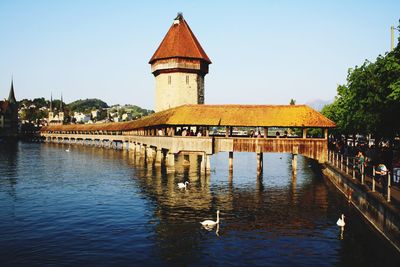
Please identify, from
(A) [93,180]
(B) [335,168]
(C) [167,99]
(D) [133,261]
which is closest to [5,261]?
(D) [133,261]

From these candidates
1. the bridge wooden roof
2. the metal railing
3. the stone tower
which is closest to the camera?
the metal railing

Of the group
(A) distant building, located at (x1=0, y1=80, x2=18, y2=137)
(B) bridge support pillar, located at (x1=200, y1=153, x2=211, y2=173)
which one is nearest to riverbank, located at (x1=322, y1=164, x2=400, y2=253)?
(B) bridge support pillar, located at (x1=200, y1=153, x2=211, y2=173)

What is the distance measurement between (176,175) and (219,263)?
23.9 metres

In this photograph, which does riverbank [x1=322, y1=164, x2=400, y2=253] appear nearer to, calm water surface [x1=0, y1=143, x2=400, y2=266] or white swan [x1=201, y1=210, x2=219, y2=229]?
calm water surface [x1=0, y1=143, x2=400, y2=266]

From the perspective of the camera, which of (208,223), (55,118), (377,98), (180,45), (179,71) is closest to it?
(208,223)

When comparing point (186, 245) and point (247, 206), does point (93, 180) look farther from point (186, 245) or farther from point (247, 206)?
point (186, 245)

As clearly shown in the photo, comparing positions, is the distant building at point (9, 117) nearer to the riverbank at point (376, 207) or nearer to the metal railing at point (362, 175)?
the metal railing at point (362, 175)

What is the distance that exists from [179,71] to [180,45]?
4600 millimetres

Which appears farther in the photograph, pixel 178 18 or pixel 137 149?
pixel 178 18

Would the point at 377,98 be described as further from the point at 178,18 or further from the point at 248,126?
the point at 178,18

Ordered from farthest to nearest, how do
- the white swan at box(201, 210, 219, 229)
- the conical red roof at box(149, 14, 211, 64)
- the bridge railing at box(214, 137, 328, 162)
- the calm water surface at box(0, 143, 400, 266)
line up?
1. the conical red roof at box(149, 14, 211, 64)
2. the bridge railing at box(214, 137, 328, 162)
3. the white swan at box(201, 210, 219, 229)
4. the calm water surface at box(0, 143, 400, 266)

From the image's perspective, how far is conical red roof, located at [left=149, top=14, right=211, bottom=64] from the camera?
68.8 metres

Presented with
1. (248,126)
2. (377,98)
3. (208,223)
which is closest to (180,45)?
(248,126)

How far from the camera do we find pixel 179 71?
68625 mm
